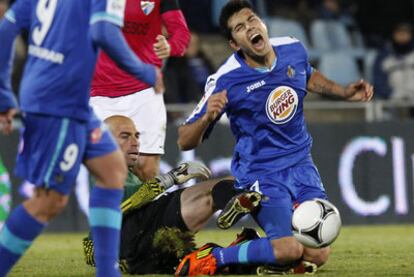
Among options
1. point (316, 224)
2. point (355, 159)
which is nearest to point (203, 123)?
point (316, 224)

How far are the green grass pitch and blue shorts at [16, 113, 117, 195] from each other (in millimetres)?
1593

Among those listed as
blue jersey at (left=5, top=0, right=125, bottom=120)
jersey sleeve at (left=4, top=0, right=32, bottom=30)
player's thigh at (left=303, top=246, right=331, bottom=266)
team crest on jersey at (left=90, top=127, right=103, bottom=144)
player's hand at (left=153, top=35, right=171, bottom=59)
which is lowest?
player's thigh at (left=303, top=246, right=331, bottom=266)

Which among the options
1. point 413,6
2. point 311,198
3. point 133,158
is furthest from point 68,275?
point 413,6

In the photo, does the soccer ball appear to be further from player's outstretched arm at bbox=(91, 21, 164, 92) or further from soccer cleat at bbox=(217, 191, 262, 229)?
player's outstretched arm at bbox=(91, 21, 164, 92)

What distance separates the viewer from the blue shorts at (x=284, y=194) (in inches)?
275

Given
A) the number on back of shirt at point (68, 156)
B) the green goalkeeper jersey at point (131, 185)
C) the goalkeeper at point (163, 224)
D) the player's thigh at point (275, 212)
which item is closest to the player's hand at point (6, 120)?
the number on back of shirt at point (68, 156)

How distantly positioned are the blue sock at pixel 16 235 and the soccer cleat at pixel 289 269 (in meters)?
1.71

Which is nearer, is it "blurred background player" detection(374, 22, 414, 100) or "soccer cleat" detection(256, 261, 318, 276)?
"soccer cleat" detection(256, 261, 318, 276)

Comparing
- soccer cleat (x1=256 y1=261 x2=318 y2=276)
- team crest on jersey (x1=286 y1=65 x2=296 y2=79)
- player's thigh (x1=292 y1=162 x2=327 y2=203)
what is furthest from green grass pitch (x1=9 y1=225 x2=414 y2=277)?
team crest on jersey (x1=286 y1=65 x2=296 y2=79)

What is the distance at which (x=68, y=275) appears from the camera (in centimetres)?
718

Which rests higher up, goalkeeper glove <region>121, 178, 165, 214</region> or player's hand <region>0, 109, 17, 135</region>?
player's hand <region>0, 109, 17, 135</region>

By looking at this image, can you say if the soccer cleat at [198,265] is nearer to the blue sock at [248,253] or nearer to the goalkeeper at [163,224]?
the blue sock at [248,253]

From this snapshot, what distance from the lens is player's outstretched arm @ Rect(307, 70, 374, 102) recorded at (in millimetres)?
7031

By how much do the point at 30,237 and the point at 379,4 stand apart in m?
11.6
